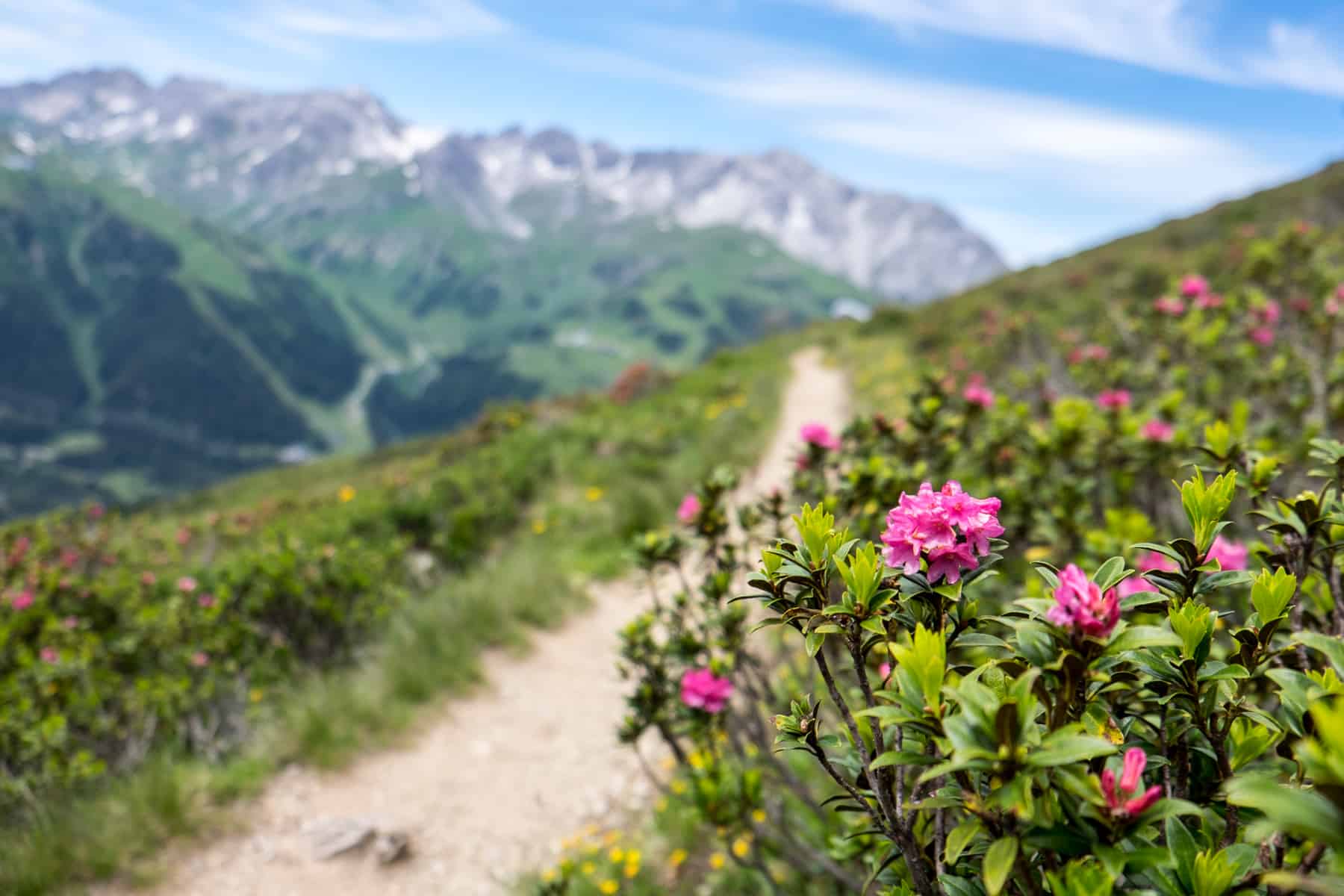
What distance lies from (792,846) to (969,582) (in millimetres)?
2361

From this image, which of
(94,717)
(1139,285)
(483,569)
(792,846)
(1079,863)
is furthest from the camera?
(1139,285)

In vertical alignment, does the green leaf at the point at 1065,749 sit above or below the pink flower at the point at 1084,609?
below

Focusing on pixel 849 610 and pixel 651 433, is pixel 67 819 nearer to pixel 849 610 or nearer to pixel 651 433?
pixel 849 610

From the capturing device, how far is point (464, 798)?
4.70m

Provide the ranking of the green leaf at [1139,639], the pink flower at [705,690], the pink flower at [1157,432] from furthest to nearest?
the pink flower at [1157,432] → the pink flower at [705,690] → the green leaf at [1139,639]

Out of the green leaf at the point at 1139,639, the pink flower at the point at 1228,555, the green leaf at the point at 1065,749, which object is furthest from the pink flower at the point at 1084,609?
the pink flower at the point at 1228,555

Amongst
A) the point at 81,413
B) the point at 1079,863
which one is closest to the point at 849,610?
the point at 1079,863

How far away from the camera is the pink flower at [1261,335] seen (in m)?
4.88

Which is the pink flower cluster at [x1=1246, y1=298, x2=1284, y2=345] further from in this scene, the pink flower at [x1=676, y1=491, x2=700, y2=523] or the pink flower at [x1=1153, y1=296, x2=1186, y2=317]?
the pink flower at [x1=676, y1=491, x2=700, y2=523]

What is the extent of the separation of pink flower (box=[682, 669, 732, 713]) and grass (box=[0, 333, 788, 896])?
0.57 meters

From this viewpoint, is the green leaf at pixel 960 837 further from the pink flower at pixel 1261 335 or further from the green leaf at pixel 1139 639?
the pink flower at pixel 1261 335

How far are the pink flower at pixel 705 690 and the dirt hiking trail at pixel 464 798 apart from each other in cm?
54

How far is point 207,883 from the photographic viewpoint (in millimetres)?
3885

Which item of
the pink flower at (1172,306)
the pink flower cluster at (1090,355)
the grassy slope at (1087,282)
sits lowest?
the pink flower cluster at (1090,355)
